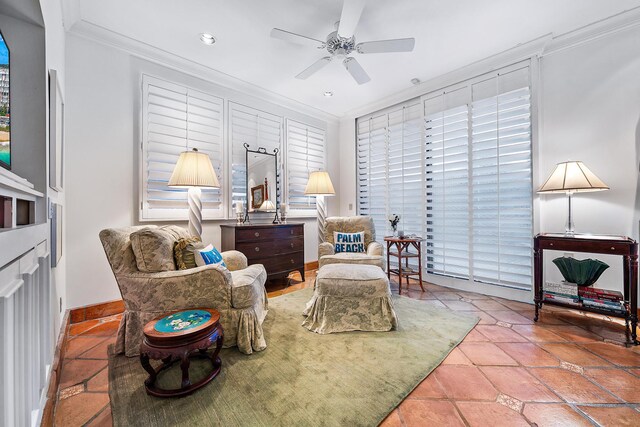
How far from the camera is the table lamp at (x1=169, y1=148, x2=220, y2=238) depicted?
266 centimetres

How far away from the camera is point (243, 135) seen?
3.76 metres

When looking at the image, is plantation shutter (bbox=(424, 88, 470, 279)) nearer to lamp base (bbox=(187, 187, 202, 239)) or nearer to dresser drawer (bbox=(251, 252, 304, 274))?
dresser drawer (bbox=(251, 252, 304, 274))

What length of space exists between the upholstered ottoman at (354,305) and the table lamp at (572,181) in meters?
1.81

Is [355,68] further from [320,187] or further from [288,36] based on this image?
[320,187]

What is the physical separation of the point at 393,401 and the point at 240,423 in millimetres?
803

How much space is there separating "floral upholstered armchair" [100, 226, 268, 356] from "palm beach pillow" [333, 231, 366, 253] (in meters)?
1.72

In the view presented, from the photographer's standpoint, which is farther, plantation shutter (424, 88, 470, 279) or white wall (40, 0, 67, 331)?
plantation shutter (424, 88, 470, 279)

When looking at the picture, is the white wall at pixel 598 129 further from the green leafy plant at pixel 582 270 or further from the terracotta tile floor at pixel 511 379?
the terracotta tile floor at pixel 511 379

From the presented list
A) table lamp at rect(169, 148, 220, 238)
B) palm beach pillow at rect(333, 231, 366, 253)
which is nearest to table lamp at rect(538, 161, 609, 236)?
palm beach pillow at rect(333, 231, 366, 253)

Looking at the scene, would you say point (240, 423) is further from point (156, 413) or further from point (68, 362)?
point (68, 362)

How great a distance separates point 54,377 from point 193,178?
1.76 metres

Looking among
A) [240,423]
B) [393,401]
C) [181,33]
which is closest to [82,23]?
[181,33]

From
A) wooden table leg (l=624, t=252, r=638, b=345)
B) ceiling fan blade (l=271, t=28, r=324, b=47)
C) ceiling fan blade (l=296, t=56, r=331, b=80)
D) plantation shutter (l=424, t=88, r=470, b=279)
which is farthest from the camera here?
plantation shutter (l=424, t=88, r=470, b=279)

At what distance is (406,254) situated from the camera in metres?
3.56
